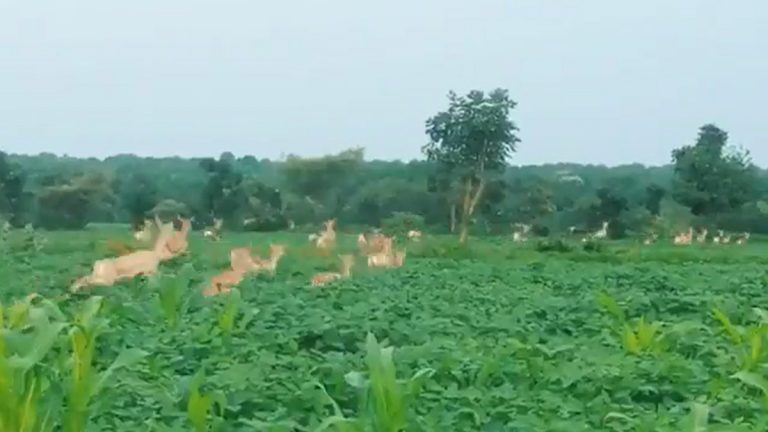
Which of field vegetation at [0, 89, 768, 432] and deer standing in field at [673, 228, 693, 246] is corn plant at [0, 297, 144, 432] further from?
deer standing in field at [673, 228, 693, 246]

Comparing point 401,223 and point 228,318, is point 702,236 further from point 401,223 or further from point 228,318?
point 228,318

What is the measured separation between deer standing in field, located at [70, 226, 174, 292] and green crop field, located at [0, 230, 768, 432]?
4.96ft

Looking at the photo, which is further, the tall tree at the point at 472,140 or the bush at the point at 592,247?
the tall tree at the point at 472,140

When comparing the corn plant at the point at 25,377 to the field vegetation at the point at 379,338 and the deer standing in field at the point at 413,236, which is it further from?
the deer standing in field at the point at 413,236

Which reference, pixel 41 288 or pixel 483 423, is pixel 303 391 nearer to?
pixel 483 423

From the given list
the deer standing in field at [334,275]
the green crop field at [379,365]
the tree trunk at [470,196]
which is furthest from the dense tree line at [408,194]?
the green crop field at [379,365]

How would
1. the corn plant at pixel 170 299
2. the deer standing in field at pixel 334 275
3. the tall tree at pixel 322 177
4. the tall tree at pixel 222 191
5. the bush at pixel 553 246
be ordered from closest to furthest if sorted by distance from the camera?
the corn plant at pixel 170 299
the deer standing in field at pixel 334 275
the bush at pixel 553 246
the tall tree at pixel 222 191
the tall tree at pixel 322 177

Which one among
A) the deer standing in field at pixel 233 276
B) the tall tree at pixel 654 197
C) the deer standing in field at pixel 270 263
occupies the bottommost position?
the deer standing in field at pixel 270 263

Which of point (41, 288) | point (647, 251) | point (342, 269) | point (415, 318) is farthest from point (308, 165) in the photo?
point (415, 318)

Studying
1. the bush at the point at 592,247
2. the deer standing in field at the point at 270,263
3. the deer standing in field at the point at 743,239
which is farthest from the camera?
the deer standing in field at the point at 743,239

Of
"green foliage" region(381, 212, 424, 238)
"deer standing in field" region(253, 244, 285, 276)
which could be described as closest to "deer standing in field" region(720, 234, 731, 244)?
"green foliage" region(381, 212, 424, 238)

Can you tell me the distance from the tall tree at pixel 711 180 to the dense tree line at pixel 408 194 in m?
0.04

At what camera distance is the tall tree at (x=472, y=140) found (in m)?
28.8

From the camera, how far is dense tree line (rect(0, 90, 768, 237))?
103 feet
